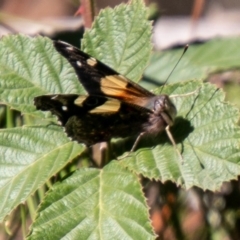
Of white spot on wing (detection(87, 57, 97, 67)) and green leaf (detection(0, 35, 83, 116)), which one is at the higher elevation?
green leaf (detection(0, 35, 83, 116))

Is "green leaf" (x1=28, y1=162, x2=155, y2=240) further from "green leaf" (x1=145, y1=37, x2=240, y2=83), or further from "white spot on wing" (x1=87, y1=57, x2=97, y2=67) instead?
"green leaf" (x1=145, y1=37, x2=240, y2=83)

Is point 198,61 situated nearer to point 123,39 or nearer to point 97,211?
point 123,39

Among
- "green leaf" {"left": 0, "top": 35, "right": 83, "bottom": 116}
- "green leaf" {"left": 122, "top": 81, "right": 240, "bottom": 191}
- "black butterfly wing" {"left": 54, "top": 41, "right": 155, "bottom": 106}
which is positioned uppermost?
"green leaf" {"left": 0, "top": 35, "right": 83, "bottom": 116}

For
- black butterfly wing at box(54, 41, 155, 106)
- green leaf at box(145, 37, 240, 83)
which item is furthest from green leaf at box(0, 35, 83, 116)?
green leaf at box(145, 37, 240, 83)

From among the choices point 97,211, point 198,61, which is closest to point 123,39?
point 97,211

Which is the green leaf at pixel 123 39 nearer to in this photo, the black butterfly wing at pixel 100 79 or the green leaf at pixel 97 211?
the black butterfly wing at pixel 100 79

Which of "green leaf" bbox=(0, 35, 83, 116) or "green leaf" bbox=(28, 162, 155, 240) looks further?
"green leaf" bbox=(0, 35, 83, 116)

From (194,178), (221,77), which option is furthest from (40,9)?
(194,178)

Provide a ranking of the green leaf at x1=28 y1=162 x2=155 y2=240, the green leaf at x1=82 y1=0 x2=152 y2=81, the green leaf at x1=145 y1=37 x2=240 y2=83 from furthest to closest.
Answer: the green leaf at x1=145 y1=37 x2=240 y2=83
the green leaf at x1=82 y1=0 x2=152 y2=81
the green leaf at x1=28 y1=162 x2=155 y2=240
